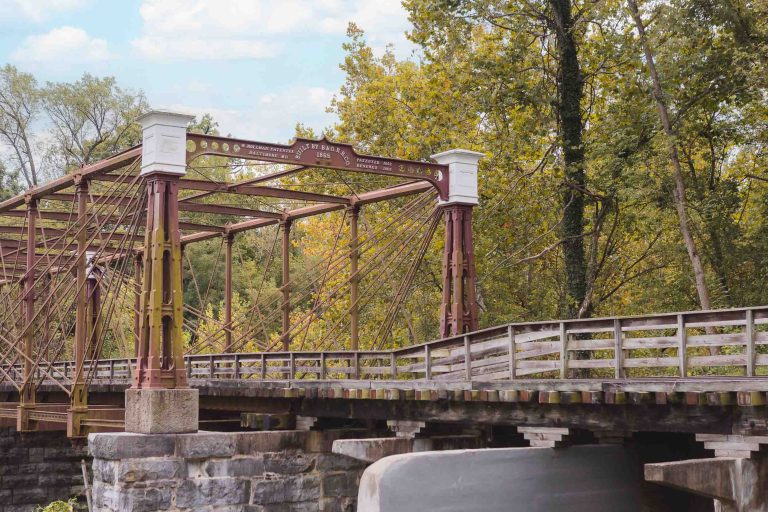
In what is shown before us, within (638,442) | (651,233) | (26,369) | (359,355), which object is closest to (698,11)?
(651,233)

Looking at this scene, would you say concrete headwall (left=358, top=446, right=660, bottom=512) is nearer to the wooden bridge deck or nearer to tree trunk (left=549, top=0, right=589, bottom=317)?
the wooden bridge deck

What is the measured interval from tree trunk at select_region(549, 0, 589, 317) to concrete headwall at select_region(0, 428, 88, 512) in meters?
15.6

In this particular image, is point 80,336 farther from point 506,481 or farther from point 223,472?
point 506,481

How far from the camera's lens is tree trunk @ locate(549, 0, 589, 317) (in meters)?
29.4

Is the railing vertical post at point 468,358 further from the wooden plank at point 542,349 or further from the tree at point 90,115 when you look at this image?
the tree at point 90,115

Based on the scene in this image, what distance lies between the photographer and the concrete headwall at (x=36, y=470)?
106 feet

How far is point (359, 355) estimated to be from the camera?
19047mm

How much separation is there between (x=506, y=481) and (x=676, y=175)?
51.5 feet

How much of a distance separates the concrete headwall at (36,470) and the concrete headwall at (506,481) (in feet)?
72.5

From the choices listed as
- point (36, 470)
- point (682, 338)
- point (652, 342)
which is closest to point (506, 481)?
point (652, 342)

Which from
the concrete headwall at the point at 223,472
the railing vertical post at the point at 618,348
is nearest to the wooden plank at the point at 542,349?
the railing vertical post at the point at 618,348

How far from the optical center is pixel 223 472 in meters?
17.3

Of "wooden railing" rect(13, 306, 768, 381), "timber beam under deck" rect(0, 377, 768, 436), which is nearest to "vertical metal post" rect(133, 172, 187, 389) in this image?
"timber beam under deck" rect(0, 377, 768, 436)

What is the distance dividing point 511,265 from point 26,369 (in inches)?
539
